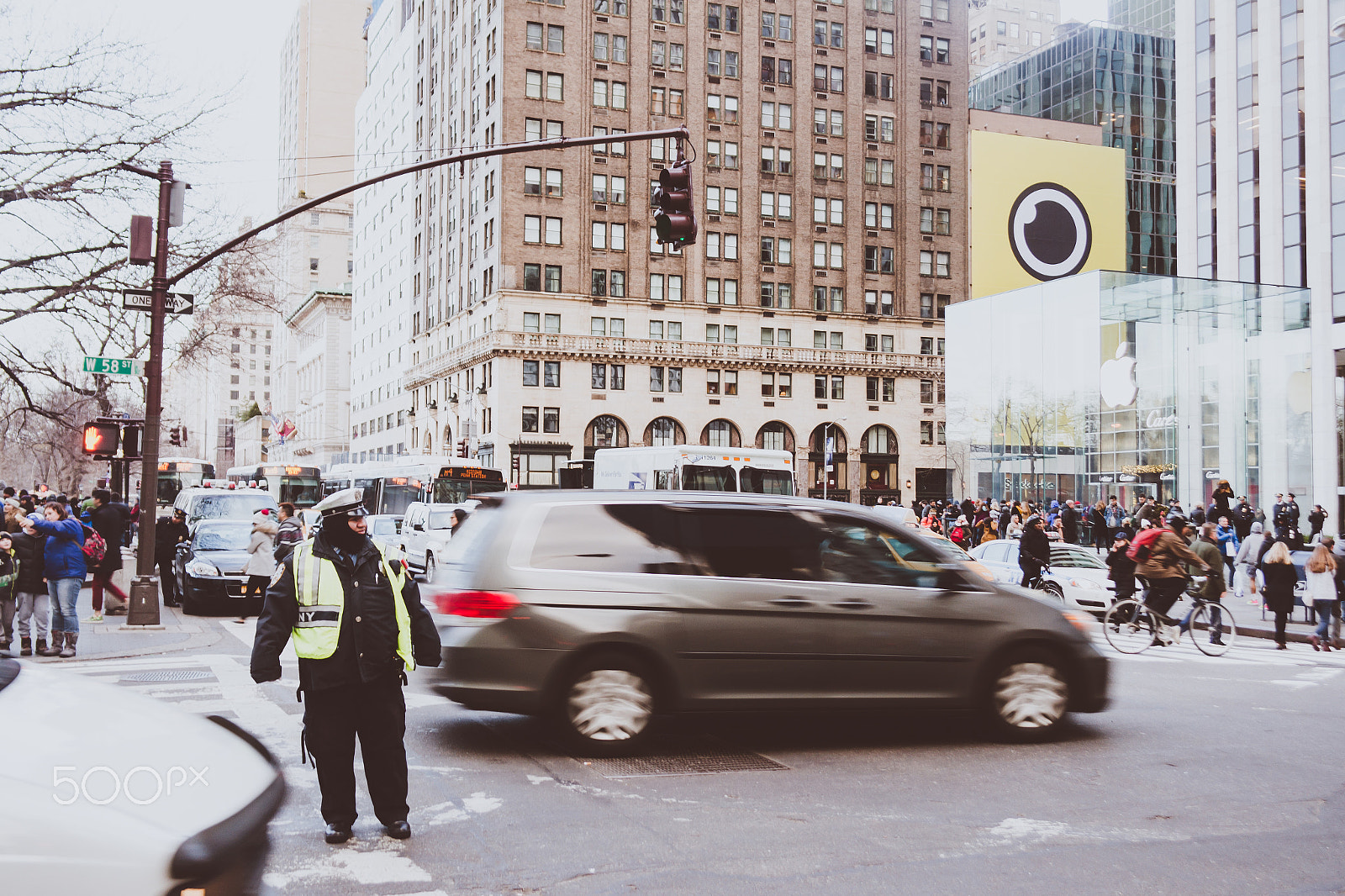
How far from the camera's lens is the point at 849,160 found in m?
76.3

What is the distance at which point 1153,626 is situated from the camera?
1548 cm

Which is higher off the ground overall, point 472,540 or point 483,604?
point 472,540

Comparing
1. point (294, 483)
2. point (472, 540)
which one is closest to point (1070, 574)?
point (472, 540)

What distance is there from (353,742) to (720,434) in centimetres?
6738

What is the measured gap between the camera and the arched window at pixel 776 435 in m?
73.8

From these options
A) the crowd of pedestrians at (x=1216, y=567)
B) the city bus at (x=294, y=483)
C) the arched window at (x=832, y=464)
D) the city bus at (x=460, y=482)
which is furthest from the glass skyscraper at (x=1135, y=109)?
the crowd of pedestrians at (x=1216, y=567)

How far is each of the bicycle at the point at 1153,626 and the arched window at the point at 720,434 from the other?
56.5 m

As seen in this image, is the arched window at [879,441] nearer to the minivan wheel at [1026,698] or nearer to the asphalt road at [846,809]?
the asphalt road at [846,809]

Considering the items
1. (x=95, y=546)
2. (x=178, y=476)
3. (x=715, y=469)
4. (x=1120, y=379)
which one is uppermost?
(x=1120, y=379)

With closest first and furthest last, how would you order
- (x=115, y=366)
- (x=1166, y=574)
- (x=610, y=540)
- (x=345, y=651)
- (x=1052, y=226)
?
(x=345, y=651) → (x=610, y=540) → (x=1166, y=574) → (x=115, y=366) → (x=1052, y=226)

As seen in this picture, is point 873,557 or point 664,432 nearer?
point 873,557

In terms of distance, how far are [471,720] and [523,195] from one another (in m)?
61.8

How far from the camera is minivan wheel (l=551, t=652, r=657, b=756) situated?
779cm

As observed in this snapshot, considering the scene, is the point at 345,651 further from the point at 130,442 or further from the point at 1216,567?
the point at 1216,567
